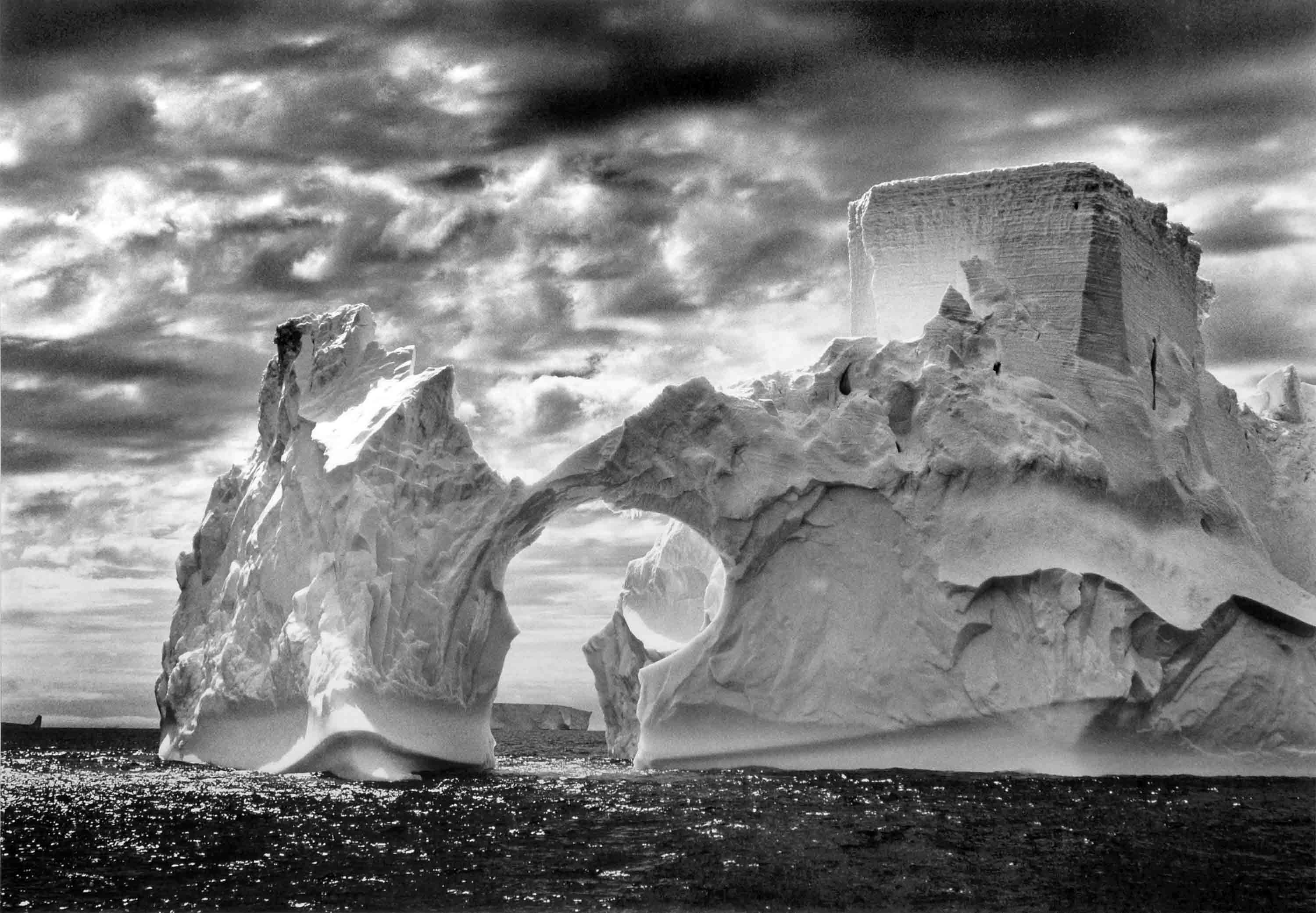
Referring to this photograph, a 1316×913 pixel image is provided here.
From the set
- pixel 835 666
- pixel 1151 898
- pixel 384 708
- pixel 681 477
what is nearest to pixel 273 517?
pixel 384 708

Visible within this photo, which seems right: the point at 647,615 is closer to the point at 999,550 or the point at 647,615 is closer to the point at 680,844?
the point at 999,550

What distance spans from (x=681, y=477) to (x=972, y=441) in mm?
3924

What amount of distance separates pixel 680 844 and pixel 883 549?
22.6 feet

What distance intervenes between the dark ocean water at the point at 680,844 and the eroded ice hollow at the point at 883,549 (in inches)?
36.0

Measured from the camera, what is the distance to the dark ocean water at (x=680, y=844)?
9734mm

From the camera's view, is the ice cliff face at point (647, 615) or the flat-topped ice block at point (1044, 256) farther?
the ice cliff face at point (647, 615)

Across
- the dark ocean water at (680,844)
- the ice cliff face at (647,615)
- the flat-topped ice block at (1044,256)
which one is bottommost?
the dark ocean water at (680,844)

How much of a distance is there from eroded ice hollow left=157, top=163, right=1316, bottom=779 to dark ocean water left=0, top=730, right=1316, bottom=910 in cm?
91

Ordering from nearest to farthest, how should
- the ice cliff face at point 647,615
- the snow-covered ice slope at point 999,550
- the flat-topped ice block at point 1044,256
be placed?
the snow-covered ice slope at point 999,550, the flat-topped ice block at point 1044,256, the ice cliff face at point 647,615

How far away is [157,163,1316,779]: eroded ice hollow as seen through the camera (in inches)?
659

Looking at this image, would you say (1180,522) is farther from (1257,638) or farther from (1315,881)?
(1315,881)

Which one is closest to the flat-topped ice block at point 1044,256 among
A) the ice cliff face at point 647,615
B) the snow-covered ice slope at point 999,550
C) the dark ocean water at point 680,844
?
the snow-covered ice slope at point 999,550

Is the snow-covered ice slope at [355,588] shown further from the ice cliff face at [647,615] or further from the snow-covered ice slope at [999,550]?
the ice cliff face at [647,615]

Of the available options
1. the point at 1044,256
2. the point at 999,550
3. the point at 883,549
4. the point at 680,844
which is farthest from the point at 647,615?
the point at 680,844
